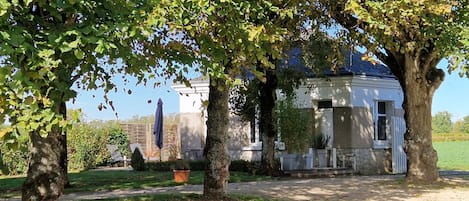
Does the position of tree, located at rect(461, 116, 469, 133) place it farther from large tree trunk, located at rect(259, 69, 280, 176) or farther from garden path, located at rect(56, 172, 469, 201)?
garden path, located at rect(56, 172, 469, 201)

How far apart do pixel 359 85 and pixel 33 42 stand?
1871 centimetres

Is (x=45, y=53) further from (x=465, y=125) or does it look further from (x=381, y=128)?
(x=465, y=125)

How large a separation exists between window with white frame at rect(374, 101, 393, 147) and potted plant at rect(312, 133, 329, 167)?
6.87ft

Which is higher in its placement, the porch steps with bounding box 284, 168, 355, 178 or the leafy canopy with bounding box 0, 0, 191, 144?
the leafy canopy with bounding box 0, 0, 191, 144

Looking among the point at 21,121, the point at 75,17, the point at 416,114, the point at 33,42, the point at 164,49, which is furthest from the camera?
the point at 416,114

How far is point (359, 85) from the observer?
22.5 m

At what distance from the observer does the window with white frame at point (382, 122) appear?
23.2m

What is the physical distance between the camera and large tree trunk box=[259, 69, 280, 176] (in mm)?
19203

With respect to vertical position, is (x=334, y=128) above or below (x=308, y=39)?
below

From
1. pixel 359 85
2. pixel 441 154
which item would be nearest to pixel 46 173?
pixel 359 85

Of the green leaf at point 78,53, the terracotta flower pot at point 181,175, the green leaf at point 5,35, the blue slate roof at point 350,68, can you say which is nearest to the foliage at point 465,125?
the blue slate roof at point 350,68

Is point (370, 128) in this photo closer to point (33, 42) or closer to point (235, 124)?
point (235, 124)

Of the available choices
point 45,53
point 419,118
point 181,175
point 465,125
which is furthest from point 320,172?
point 465,125

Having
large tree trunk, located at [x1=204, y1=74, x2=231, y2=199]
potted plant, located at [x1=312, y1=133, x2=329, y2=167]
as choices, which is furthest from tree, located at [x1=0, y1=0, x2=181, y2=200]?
potted plant, located at [x1=312, y1=133, x2=329, y2=167]
